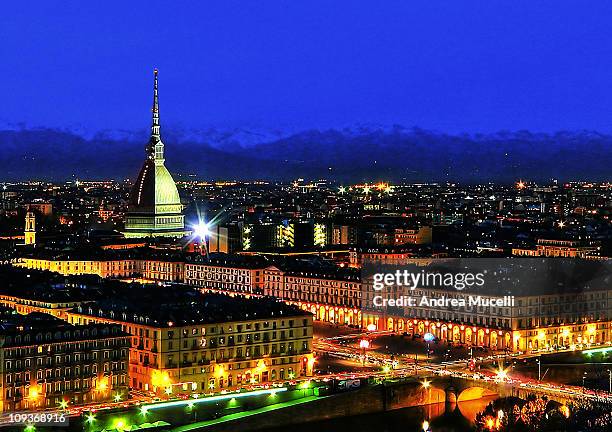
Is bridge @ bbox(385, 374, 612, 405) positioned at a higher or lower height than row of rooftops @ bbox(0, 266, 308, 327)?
lower

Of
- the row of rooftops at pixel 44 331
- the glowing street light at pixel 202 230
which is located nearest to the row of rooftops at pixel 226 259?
the glowing street light at pixel 202 230

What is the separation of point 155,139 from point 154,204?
4814 millimetres

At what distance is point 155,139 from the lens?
102438 mm

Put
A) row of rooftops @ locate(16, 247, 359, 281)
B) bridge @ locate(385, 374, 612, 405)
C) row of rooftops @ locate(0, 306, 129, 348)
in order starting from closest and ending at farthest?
row of rooftops @ locate(0, 306, 129, 348) < bridge @ locate(385, 374, 612, 405) < row of rooftops @ locate(16, 247, 359, 281)

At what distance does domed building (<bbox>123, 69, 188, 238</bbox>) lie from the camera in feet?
334

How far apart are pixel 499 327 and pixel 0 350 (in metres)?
23.4

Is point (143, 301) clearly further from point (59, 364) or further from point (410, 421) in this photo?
point (410, 421)

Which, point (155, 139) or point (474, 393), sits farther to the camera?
point (155, 139)

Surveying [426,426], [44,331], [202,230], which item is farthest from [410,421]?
[202,230]

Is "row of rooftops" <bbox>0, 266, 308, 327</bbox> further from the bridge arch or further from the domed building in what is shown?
the domed building

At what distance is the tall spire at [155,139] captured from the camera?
101562 millimetres

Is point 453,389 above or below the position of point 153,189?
below

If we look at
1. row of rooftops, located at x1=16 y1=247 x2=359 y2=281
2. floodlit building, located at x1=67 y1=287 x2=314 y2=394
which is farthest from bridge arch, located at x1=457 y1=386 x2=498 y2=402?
row of rooftops, located at x1=16 y1=247 x2=359 y2=281

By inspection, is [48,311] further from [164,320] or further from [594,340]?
[594,340]
